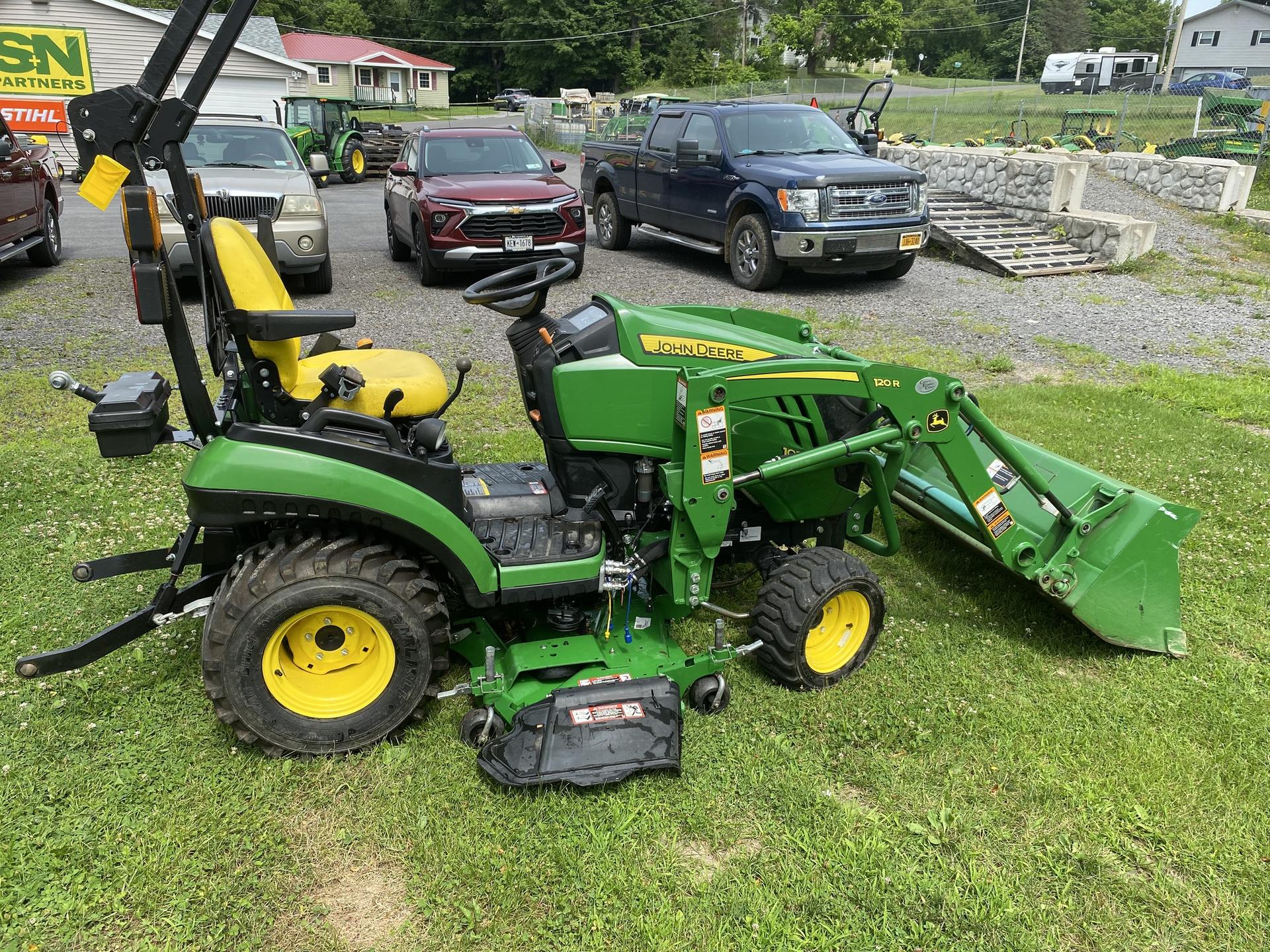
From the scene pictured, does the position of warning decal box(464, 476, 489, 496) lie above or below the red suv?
below

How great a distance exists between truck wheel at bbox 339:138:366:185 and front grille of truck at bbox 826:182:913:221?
16.2 metres

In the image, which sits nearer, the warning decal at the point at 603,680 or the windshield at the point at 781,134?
the warning decal at the point at 603,680

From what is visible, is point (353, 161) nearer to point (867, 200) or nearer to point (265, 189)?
point (265, 189)

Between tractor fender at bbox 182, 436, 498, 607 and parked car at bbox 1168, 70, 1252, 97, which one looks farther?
parked car at bbox 1168, 70, 1252, 97

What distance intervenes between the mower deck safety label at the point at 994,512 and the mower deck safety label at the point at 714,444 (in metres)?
1.10

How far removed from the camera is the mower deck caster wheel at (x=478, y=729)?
3172mm

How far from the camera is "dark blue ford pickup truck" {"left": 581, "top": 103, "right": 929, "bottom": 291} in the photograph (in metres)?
9.95

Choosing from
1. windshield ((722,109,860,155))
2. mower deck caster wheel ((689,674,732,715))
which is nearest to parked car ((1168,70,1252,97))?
windshield ((722,109,860,155))

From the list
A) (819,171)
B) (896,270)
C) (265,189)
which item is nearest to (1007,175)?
(896,270)

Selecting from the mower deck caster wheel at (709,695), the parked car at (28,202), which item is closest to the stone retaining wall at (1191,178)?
the mower deck caster wheel at (709,695)

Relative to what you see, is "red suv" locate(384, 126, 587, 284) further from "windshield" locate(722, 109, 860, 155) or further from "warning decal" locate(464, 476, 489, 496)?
"warning decal" locate(464, 476, 489, 496)

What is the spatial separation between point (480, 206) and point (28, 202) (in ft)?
16.9

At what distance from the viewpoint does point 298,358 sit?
12.5 ft

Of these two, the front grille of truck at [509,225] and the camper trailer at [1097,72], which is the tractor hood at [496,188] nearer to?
the front grille of truck at [509,225]
